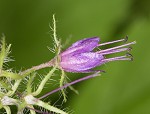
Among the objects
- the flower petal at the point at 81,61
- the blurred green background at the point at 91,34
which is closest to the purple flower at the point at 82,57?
the flower petal at the point at 81,61

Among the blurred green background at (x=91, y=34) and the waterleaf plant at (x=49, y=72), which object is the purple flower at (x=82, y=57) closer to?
the waterleaf plant at (x=49, y=72)

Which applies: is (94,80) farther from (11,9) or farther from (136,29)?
(11,9)

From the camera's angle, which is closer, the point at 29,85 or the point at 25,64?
the point at 29,85

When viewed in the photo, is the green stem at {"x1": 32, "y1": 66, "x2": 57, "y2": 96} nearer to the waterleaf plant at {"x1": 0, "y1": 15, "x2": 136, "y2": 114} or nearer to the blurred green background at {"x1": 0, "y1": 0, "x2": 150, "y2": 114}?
the waterleaf plant at {"x1": 0, "y1": 15, "x2": 136, "y2": 114}

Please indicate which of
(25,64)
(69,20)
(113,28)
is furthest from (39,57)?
(113,28)

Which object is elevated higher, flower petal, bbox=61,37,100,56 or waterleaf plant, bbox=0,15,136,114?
flower petal, bbox=61,37,100,56

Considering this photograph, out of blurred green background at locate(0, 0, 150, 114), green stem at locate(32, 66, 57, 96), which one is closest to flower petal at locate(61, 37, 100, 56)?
green stem at locate(32, 66, 57, 96)

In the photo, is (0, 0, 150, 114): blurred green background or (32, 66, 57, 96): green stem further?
(0, 0, 150, 114): blurred green background
